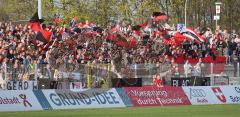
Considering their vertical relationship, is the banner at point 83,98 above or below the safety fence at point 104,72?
below

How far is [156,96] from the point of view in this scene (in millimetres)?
39125

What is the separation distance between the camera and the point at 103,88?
37656 millimetres

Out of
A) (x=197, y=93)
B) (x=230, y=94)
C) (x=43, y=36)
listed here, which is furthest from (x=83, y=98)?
(x=230, y=94)

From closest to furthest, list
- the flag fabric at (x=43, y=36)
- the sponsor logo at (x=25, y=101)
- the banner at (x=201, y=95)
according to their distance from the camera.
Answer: the sponsor logo at (x=25, y=101) → the banner at (x=201, y=95) → the flag fabric at (x=43, y=36)

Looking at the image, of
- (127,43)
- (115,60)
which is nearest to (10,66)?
(115,60)

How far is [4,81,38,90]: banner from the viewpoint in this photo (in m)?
37.1

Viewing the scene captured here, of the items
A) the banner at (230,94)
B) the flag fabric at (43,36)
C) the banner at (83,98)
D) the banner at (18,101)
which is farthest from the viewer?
the flag fabric at (43,36)

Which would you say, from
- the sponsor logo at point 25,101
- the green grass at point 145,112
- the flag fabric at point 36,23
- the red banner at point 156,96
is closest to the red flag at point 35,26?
the flag fabric at point 36,23

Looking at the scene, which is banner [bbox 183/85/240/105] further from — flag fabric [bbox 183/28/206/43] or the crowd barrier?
flag fabric [bbox 183/28/206/43]

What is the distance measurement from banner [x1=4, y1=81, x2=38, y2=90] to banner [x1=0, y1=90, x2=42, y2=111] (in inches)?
84.3

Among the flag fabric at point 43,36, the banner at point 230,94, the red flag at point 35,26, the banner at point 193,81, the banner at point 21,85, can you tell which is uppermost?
the red flag at point 35,26

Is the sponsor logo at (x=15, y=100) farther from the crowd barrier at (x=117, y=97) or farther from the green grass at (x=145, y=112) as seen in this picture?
the green grass at (x=145, y=112)

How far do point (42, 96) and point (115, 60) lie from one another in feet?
27.9

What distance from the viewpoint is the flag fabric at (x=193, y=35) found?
48.0 metres
